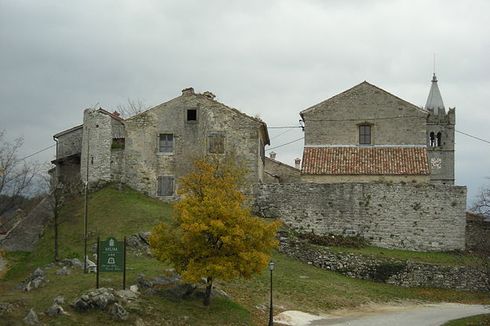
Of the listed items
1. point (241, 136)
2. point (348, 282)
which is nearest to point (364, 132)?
point (241, 136)

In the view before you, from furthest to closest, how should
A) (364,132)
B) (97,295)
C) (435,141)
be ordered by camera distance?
(435,141) → (364,132) → (97,295)

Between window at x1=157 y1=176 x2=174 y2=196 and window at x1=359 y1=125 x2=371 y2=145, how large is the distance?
1378 cm

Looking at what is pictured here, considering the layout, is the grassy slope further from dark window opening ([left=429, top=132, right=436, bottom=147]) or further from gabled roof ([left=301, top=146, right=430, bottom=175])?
dark window opening ([left=429, top=132, right=436, bottom=147])

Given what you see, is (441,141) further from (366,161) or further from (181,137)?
(181,137)

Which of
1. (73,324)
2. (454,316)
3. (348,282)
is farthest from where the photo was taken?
(348,282)

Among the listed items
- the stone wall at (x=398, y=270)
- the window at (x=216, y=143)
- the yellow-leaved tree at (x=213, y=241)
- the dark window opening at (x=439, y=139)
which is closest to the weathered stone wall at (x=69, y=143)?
the window at (x=216, y=143)

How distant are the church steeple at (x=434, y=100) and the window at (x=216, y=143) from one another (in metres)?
51.2

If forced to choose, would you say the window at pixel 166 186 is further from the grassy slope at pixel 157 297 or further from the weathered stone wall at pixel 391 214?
the weathered stone wall at pixel 391 214

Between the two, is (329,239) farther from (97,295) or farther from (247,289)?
(97,295)

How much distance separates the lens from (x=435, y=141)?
84.2 metres

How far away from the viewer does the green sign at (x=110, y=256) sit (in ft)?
78.1

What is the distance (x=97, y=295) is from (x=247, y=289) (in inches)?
335

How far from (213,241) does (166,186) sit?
1919 centimetres

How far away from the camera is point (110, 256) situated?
2388 cm
